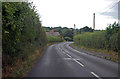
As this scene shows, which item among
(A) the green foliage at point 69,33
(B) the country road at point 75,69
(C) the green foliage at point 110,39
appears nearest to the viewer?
(B) the country road at point 75,69

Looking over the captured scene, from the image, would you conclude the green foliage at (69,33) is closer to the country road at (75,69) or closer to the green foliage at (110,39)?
the green foliage at (110,39)

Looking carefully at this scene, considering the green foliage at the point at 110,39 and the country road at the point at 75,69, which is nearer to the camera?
the country road at the point at 75,69

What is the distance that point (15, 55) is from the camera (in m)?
8.95

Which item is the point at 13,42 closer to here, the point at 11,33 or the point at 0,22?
the point at 11,33

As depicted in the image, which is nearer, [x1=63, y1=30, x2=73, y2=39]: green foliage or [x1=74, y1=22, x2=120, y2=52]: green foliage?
[x1=74, y1=22, x2=120, y2=52]: green foliage

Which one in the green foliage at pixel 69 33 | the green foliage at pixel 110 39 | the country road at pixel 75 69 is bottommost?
the country road at pixel 75 69

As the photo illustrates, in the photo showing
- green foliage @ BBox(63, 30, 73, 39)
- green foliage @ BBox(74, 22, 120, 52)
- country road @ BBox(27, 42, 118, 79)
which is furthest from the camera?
green foliage @ BBox(63, 30, 73, 39)

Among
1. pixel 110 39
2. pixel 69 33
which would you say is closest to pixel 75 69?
pixel 110 39

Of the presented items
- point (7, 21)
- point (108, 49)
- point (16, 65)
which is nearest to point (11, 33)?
point (7, 21)

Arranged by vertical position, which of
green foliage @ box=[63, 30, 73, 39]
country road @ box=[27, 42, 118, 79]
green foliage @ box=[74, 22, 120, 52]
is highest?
green foliage @ box=[63, 30, 73, 39]

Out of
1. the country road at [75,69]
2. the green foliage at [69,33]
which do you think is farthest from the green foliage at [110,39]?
the green foliage at [69,33]

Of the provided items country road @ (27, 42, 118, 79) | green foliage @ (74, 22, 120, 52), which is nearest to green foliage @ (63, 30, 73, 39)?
green foliage @ (74, 22, 120, 52)

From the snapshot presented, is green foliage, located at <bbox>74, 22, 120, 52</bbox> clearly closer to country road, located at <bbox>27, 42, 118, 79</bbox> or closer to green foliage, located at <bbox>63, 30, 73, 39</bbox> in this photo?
country road, located at <bbox>27, 42, 118, 79</bbox>

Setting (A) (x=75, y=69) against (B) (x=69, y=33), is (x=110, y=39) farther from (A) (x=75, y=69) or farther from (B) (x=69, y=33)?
(B) (x=69, y=33)
